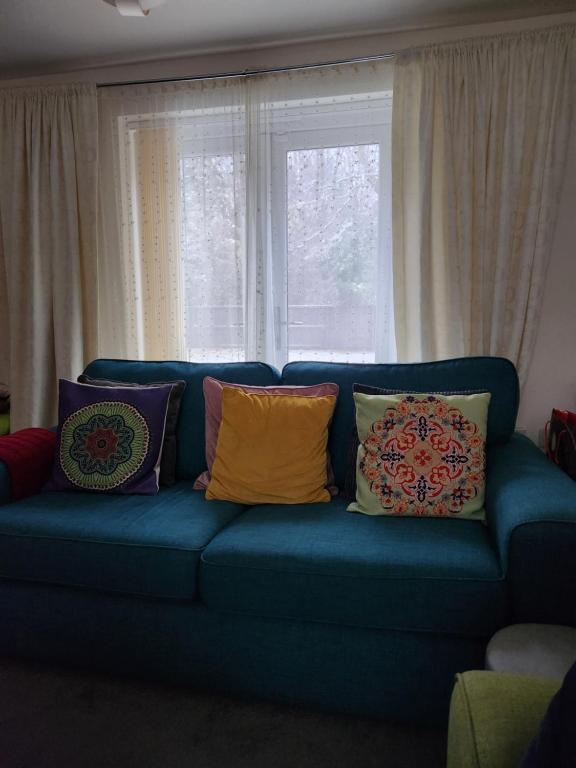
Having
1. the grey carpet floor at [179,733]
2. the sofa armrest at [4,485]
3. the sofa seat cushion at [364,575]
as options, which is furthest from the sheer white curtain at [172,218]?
the grey carpet floor at [179,733]

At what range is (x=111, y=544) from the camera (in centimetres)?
177

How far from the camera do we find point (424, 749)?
1540mm

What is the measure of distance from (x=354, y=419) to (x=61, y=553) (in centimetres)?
114

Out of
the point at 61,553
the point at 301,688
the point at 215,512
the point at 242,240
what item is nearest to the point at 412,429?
the point at 215,512

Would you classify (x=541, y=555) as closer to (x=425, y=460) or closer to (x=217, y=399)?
(x=425, y=460)

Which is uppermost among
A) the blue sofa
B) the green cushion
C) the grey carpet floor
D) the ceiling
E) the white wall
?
the ceiling

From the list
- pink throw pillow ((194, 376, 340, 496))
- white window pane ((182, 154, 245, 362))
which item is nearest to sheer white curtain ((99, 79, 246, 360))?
white window pane ((182, 154, 245, 362))

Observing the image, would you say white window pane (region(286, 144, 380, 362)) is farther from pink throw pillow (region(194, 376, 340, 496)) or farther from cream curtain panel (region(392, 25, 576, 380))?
pink throw pillow (region(194, 376, 340, 496))

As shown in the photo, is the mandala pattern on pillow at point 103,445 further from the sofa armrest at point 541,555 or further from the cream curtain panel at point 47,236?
the sofa armrest at point 541,555

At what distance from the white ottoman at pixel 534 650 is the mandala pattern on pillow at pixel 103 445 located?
4.61 feet

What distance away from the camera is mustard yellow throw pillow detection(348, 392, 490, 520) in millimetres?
1884

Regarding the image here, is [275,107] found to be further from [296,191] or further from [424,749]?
[424,749]

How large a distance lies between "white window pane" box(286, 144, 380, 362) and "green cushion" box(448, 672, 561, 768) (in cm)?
199

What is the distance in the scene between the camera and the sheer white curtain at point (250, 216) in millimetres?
2799
